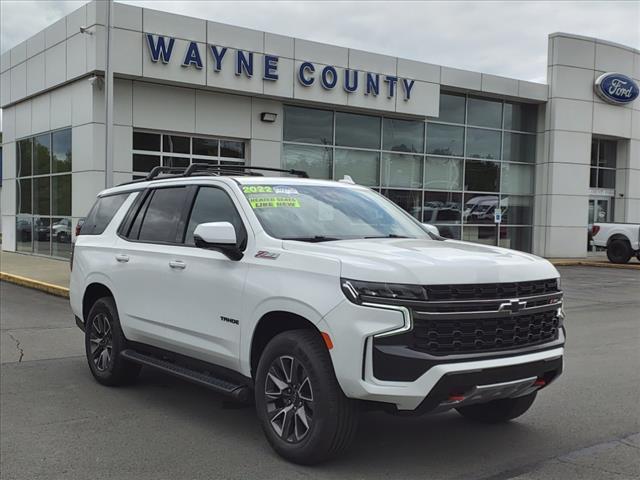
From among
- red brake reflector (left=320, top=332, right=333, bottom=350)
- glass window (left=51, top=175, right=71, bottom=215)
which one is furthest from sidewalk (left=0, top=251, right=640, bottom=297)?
red brake reflector (left=320, top=332, right=333, bottom=350)

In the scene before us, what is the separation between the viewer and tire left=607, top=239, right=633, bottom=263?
2319 centimetres

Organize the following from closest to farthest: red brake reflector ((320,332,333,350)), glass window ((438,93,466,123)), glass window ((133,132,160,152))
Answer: red brake reflector ((320,332,333,350)) < glass window ((133,132,160,152)) < glass window ((438,93,466,123))

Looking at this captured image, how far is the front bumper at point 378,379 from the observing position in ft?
12.4

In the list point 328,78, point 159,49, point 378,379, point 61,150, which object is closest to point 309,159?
point 328,78

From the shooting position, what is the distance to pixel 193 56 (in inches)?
701

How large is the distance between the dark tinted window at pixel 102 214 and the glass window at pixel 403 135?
16.3 m

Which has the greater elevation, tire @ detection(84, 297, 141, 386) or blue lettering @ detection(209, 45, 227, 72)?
blue lettering @ detection(209, 45, 227, 72)

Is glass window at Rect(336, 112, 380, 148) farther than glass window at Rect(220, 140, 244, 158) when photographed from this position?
Yes

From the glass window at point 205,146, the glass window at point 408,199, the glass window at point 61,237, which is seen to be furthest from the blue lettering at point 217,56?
the glass window at point 408,199

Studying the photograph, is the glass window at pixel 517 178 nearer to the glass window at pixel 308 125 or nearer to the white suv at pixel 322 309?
the glass window at pixel 308 125

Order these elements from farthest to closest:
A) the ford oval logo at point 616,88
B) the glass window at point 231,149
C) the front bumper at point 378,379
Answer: the ford oval logo at point 616,88 < the glass window at point 231,149 < the front bumper at point 378,379

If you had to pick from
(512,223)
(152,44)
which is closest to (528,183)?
(512,223)

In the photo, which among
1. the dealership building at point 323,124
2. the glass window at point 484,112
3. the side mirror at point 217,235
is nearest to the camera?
the side mirror at point 217,235

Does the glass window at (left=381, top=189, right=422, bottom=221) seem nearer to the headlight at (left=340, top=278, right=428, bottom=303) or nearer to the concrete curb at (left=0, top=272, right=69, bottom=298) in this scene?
the concrete curb at (left=0, top=272, right=69, bottom=298)
